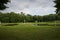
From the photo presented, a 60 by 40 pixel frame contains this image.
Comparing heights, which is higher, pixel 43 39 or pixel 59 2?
pixel 59 2

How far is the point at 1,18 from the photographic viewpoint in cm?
5438

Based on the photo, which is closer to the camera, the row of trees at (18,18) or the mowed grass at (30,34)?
the mowed grass at (30,34)

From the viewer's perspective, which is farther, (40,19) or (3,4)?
(40,19)

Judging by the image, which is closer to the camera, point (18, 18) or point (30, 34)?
point (30, 34)

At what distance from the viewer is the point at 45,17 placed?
64812 millimetres

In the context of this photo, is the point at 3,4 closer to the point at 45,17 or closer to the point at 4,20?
the point at 4,20

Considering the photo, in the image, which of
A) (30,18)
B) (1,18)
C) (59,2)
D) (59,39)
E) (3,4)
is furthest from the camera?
(30,18)

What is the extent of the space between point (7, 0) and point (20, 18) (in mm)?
47726

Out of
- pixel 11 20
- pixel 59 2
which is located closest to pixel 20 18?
pixel 11 20

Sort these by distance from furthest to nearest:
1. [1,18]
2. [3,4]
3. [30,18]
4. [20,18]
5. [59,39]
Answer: [30,18]
[20,18]
[1,18]
[3,4]
[59,39]

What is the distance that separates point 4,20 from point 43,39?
45.2 m

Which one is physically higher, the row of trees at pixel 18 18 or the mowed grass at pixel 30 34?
the row of trees at pixel 18 18

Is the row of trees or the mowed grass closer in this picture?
the mowed grass

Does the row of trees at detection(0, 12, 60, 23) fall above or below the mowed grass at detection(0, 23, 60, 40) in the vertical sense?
above
